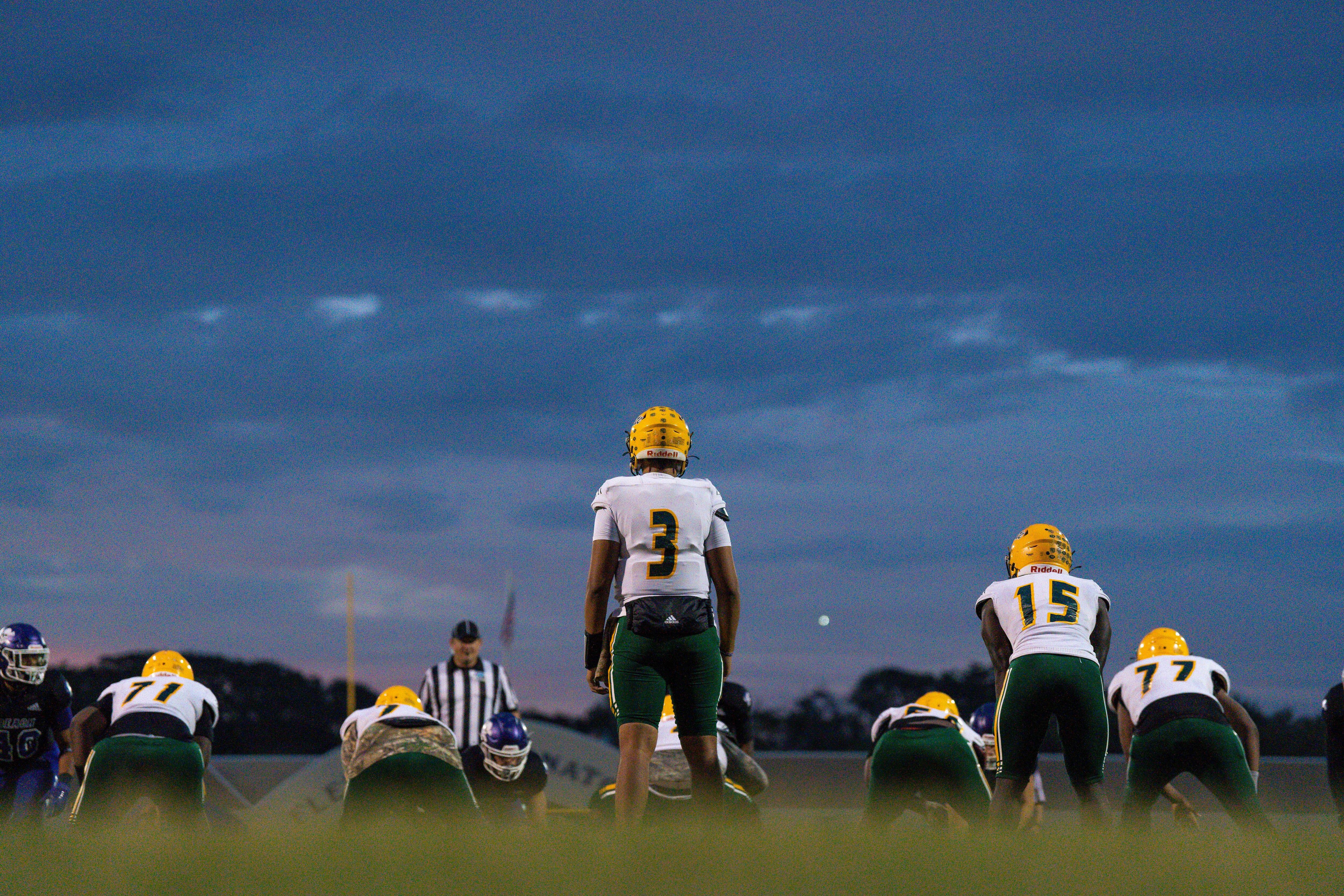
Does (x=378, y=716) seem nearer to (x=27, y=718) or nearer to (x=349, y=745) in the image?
(x=349, y=745)

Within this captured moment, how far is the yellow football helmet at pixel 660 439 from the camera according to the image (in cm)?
582

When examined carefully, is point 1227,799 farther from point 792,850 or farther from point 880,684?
point 880,684

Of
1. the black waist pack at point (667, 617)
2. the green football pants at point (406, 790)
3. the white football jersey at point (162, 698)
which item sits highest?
the black waist pack at point (667, 617)

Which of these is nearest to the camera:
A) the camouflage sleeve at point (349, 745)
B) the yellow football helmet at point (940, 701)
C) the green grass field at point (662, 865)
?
the green grass field at point (662, 865)

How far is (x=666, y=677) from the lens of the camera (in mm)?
5559

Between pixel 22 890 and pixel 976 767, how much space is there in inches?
238

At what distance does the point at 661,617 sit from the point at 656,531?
36 centimetres

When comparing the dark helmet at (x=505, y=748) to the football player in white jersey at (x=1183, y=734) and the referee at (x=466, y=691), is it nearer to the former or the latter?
the referee at (x=466, y=691)

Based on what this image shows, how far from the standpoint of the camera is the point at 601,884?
10.3 ft

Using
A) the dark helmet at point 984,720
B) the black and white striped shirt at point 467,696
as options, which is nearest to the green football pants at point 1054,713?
the dark helmet at point 984,720

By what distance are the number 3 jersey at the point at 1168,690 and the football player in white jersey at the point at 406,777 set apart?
3.49 meters

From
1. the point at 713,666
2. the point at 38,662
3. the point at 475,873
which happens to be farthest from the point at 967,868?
the point at 38,662

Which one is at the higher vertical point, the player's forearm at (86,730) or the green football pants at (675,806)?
the player's forearm at (86,730)

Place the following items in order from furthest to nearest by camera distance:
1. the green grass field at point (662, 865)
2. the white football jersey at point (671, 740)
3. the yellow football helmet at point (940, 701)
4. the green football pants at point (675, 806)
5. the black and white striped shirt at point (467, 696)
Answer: the black and white striped shirt at point (467, 696), the yellow football helmet at point (940, 701), the white football jersey at point (671, 740), the green football pants at point (675, 806), the green grass field at point (662, 865)
